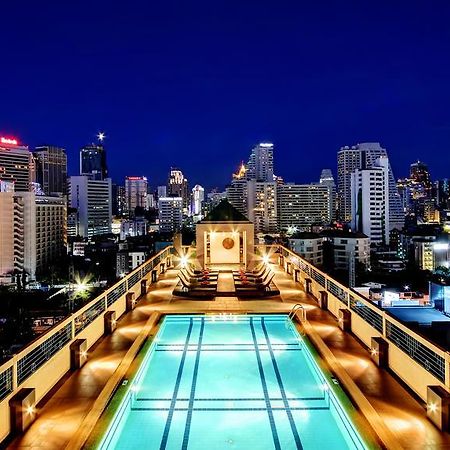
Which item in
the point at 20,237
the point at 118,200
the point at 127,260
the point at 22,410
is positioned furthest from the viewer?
the point at 118,200

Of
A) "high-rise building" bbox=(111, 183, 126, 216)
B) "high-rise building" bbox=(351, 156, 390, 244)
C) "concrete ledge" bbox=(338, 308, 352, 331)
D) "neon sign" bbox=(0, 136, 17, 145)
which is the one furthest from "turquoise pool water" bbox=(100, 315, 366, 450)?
"high-rise building" bbox=(111, 183, 126, 216)

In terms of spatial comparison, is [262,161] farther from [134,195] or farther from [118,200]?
[118,200]

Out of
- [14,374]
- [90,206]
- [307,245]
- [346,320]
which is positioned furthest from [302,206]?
[14,374]

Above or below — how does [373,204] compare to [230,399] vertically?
above

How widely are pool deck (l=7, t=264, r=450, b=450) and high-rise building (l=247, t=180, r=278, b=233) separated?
244 feet

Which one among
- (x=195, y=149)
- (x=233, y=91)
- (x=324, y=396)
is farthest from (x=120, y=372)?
(x=195, y=149)

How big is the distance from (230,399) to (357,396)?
4.93 feet

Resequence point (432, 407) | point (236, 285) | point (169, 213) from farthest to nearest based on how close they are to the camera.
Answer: point (169, 213)
point (236, 285)
point (432, 407)

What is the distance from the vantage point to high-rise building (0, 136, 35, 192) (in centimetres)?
7502

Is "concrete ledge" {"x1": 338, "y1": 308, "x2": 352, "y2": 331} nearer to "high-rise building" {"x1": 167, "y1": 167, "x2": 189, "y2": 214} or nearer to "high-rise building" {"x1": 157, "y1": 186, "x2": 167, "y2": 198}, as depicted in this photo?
"high-rise building" {"x1": 167, "y1": 167, "x2": 189, "y2": 214}

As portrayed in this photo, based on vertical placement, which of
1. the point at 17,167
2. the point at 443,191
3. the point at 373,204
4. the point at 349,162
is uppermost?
the point at 349,162

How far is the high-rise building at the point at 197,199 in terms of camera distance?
139100mm

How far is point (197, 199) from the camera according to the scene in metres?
142

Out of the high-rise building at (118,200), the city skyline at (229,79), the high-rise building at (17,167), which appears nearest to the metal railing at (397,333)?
the city skyline at (229,79)
